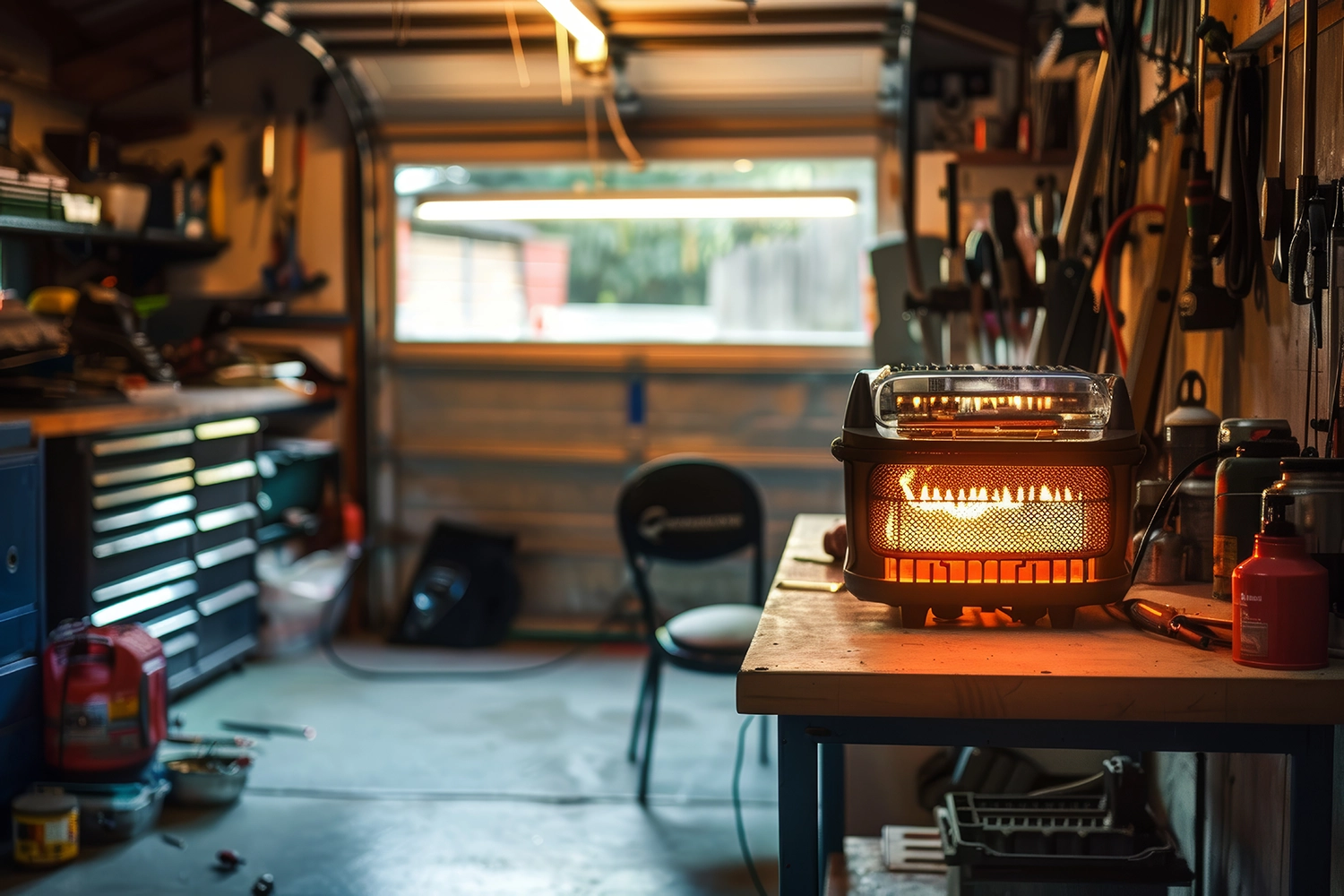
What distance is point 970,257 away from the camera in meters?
3.05

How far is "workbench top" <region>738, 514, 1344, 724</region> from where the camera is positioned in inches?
54.4

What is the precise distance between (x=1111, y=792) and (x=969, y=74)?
3275mm

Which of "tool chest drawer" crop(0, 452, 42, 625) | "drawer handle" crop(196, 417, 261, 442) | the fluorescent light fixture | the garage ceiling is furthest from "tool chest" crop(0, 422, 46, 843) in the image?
the fluorescent light fixture

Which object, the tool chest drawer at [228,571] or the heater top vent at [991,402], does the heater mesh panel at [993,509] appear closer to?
the heater top vent at [991,402]

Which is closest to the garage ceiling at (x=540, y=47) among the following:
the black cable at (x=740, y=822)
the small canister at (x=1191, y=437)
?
the black cable at (x=740, y=822)

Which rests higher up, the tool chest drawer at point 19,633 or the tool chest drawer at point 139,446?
the tool chest drawer at point 139,446

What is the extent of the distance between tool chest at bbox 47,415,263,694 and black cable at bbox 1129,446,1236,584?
2.85 m

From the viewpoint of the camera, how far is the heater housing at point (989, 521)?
1.61 meters

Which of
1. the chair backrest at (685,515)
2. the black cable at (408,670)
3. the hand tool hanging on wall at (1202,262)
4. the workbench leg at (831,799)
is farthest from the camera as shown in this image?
the black cable at (408,670)

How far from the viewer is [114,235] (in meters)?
4.53

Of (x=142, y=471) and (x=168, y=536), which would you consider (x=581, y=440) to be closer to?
(x=168, y=536)

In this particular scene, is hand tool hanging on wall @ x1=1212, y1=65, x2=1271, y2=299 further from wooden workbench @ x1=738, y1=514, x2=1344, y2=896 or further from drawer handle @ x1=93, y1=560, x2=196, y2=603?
drawer handle @ x1=93, y1=560, x2=196, y2=603

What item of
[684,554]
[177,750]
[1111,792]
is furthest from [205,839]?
[1111,792]

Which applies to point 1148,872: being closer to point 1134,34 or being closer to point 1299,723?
point 1299,723
